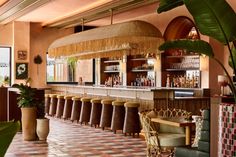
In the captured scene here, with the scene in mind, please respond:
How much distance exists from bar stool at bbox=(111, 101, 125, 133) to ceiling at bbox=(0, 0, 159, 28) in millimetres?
2150

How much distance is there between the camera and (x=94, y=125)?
1077 cm

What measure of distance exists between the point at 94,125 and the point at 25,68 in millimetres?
5182

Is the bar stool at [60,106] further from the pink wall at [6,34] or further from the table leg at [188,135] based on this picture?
the table leg at [188,135]

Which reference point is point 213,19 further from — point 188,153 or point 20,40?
point 20,40

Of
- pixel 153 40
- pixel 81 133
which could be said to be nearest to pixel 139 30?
pixel 153 40

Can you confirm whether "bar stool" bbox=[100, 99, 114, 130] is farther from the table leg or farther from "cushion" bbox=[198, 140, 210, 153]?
"cushion" bbox=[198, 140, 210, 153]

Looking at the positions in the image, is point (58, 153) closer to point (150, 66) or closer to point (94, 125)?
point (94, 125)

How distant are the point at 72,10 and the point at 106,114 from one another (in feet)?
13.1

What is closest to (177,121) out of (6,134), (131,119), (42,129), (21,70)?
(131,119)

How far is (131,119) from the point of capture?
9094 mm

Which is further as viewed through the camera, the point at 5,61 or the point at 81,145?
the point at 5,61

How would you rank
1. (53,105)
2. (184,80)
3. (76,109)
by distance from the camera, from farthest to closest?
(53,105)
(76,109)
(184,80)

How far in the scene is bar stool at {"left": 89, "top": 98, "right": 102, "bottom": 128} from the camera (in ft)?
34.6

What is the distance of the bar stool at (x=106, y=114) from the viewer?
10016 millimetres
